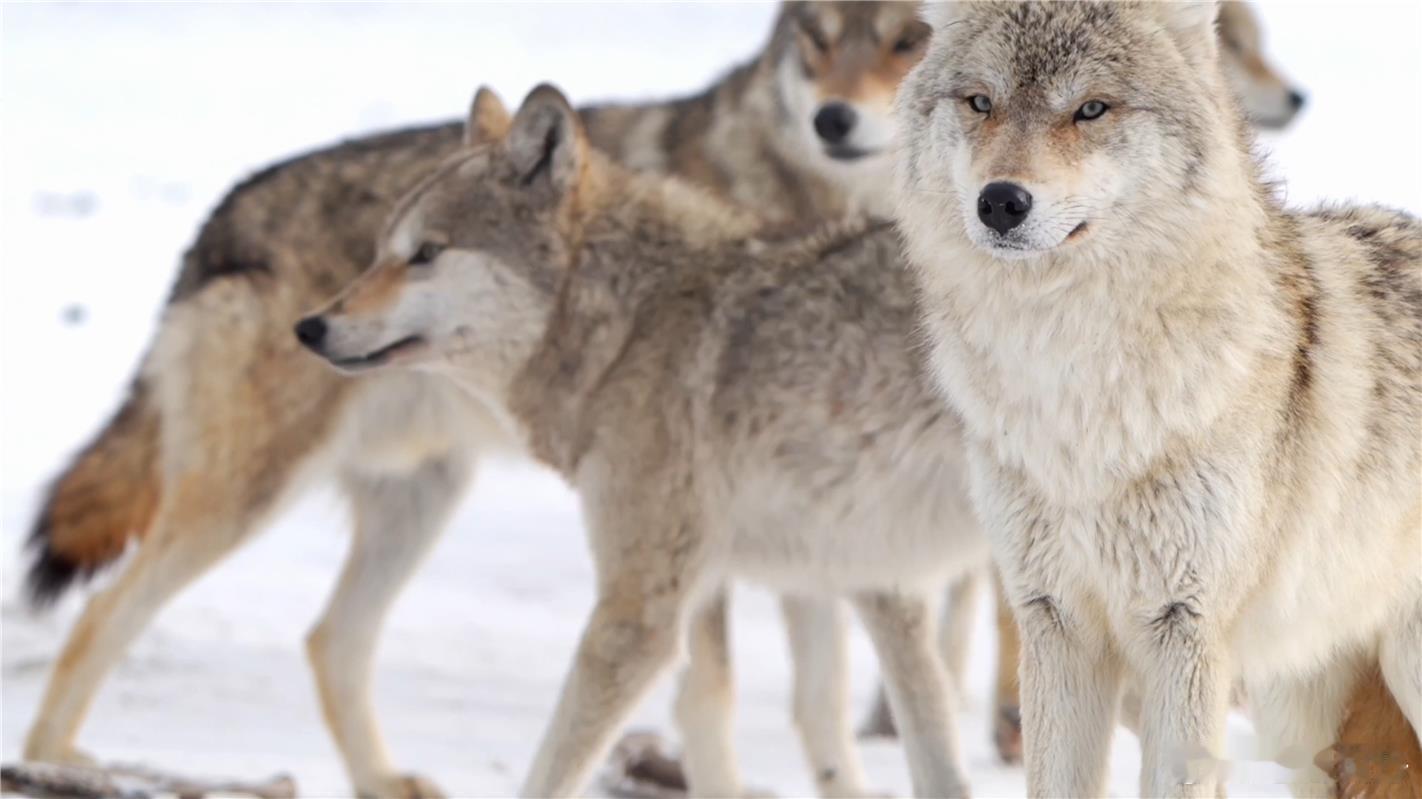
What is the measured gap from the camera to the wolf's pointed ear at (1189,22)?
332 cm

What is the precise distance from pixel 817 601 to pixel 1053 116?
2.61 metres

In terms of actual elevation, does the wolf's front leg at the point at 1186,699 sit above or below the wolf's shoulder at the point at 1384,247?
below

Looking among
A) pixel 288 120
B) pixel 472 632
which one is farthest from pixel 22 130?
pixel 472 632

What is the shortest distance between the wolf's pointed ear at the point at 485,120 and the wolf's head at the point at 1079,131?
2426 millimetres

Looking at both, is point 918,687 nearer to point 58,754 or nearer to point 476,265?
point 476,265

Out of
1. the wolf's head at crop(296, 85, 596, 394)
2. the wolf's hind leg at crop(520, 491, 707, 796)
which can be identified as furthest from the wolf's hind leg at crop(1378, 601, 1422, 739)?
the wolf's head at crop(296, 85, 596, 394)

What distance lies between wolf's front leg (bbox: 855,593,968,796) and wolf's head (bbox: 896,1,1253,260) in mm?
1754

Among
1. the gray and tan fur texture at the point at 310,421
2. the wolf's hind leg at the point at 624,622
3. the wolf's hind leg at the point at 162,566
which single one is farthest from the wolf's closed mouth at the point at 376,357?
the wolf's hind leg at the point at 162,566

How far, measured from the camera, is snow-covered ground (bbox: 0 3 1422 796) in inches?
247

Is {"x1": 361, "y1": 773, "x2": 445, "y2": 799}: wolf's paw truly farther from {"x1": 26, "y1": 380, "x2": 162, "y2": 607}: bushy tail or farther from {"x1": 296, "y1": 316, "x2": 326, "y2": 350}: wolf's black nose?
{"x1": 296, "y1": 316, "x2": 326, "y2": 350}: wolf's black nose

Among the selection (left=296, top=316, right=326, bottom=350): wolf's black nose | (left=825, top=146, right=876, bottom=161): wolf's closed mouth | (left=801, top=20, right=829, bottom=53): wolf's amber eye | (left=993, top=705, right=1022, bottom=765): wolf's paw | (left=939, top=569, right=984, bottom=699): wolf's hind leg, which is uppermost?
(left=801, top=20, right=829, bottom=53): wolf's amber eye

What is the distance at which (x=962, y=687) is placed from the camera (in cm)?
682

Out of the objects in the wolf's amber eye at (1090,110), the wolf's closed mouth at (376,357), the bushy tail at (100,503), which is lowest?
the bushy tail at (100,503)

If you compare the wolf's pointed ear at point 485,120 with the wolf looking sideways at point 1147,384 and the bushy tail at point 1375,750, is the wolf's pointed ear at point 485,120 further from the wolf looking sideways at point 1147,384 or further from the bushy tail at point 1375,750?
the bushy tail at point 1375,750
